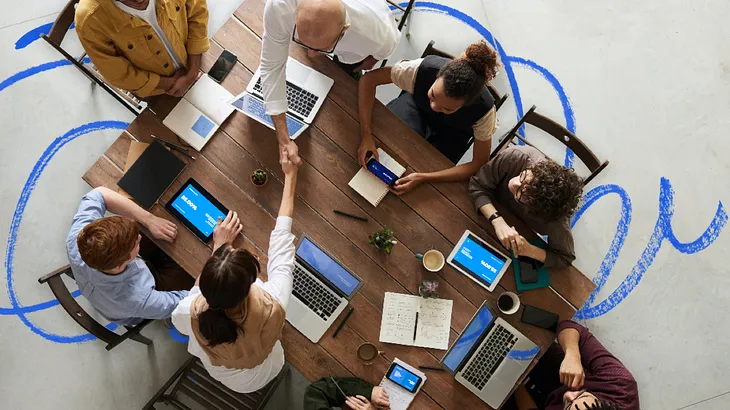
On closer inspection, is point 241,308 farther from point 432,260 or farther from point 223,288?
point 432,260

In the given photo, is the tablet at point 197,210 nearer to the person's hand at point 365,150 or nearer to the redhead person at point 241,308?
the redhead person at point 241,308

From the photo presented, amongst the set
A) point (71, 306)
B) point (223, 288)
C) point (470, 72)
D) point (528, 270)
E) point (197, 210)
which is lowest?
point (71, 306)

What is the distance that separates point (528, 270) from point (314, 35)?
58.2 inches

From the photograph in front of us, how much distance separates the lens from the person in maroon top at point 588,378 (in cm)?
229

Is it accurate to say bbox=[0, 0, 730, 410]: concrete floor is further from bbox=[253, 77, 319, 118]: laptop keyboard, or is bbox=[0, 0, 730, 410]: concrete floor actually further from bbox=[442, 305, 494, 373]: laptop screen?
bbox=[442, 305, 494, 373]: laptop screen

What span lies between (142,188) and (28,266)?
1488 millimetres

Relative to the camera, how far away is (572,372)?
7.73ft

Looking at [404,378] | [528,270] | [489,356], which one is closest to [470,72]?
[528,270]

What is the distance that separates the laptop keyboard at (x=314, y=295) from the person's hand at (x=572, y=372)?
1144 millimetres

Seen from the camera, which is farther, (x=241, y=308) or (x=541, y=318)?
(x=541, y=318)

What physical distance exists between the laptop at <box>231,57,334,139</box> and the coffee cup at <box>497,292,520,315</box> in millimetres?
1281

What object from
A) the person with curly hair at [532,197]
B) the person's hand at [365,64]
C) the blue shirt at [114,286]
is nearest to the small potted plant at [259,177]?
the blue shirt at [114,286]

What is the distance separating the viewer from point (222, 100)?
248 centimetres

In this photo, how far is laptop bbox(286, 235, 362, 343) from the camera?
7.59 feet
